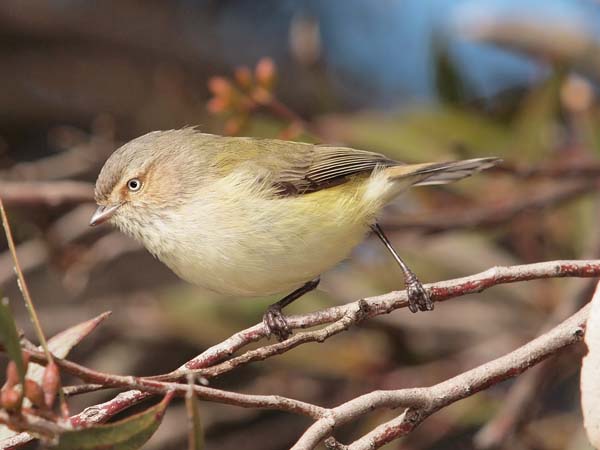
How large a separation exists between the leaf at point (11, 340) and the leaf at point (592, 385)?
921mm

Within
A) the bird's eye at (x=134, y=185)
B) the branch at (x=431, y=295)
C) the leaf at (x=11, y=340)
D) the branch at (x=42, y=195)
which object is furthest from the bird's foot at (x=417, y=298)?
the branch at (x=42, y=195)

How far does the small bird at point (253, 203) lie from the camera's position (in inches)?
96.8

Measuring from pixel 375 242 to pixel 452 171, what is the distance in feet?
4.64

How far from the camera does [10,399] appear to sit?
52.4 inches

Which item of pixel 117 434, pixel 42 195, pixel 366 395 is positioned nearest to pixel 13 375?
pixel 117 434

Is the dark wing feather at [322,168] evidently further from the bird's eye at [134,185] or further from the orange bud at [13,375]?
the orange bud at [13,375]

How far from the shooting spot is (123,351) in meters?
4.47

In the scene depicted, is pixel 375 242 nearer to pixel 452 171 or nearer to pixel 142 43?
pixel 452 171

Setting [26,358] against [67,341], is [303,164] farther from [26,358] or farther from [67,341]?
[26,358]

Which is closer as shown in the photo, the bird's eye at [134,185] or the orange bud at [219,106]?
the bird's eye at [134,185]

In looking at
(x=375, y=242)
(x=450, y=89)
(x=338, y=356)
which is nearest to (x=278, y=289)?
(x=338, y=356)

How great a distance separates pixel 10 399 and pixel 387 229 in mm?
2373

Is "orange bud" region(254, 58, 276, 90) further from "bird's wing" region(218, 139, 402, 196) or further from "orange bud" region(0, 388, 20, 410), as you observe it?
"orange bud" region(0, 388, 20, 410)

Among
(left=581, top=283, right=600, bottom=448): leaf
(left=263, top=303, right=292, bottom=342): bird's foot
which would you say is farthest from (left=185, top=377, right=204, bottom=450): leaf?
(left=263, top=303, right=292, bottom=342): bird's foot
